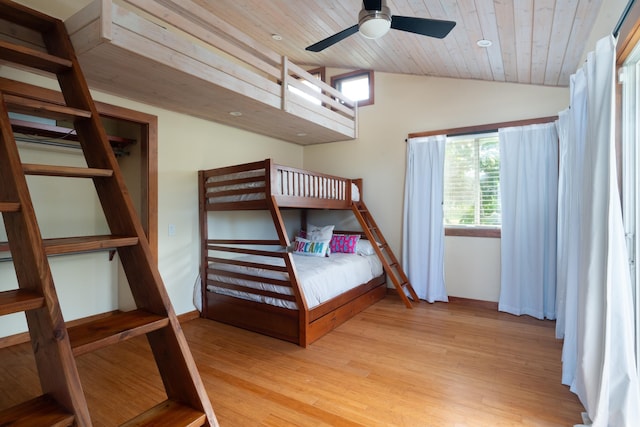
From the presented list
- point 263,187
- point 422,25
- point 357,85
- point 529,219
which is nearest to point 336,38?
point 422,25

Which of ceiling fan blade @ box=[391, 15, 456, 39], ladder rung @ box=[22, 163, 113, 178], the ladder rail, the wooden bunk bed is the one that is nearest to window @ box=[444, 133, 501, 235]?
the wooden bunk bed

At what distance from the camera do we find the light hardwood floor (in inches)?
75.9

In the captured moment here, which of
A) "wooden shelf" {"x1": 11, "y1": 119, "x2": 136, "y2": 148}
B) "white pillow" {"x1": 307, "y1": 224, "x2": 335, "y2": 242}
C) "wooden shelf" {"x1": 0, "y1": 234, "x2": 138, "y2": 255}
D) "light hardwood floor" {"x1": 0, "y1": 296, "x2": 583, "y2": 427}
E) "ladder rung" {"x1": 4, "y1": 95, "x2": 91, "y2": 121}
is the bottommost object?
"light hardwood floor" {"x1": 0, "y1": 296, "x2": 583, "y2": 427}

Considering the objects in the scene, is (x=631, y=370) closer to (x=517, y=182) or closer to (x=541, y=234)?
(x=541, y=234)

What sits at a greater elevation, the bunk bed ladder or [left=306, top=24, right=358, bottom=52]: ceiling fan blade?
[left=306, top=24, right=358, bottom=52]: ceiling fan blade

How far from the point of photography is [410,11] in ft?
8.34

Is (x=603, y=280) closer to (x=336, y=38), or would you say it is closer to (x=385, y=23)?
(x=385, y=23)

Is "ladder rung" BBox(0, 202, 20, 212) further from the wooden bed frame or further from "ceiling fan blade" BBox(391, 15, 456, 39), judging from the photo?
"ceiling fan blade" BBox(391, 15, 456, 39)

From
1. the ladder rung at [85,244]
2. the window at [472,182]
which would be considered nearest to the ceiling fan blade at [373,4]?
the ladder rung at [85,244]

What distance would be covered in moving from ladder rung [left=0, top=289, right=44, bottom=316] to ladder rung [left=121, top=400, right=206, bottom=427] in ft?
1.42

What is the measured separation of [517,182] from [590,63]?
76.6 inches

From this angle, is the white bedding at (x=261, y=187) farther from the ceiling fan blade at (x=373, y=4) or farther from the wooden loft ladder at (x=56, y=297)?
the wooden loft ladder at (x=56, y=297)

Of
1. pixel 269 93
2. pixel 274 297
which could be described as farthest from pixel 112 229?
pixel 269 93

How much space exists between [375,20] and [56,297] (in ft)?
6.77
